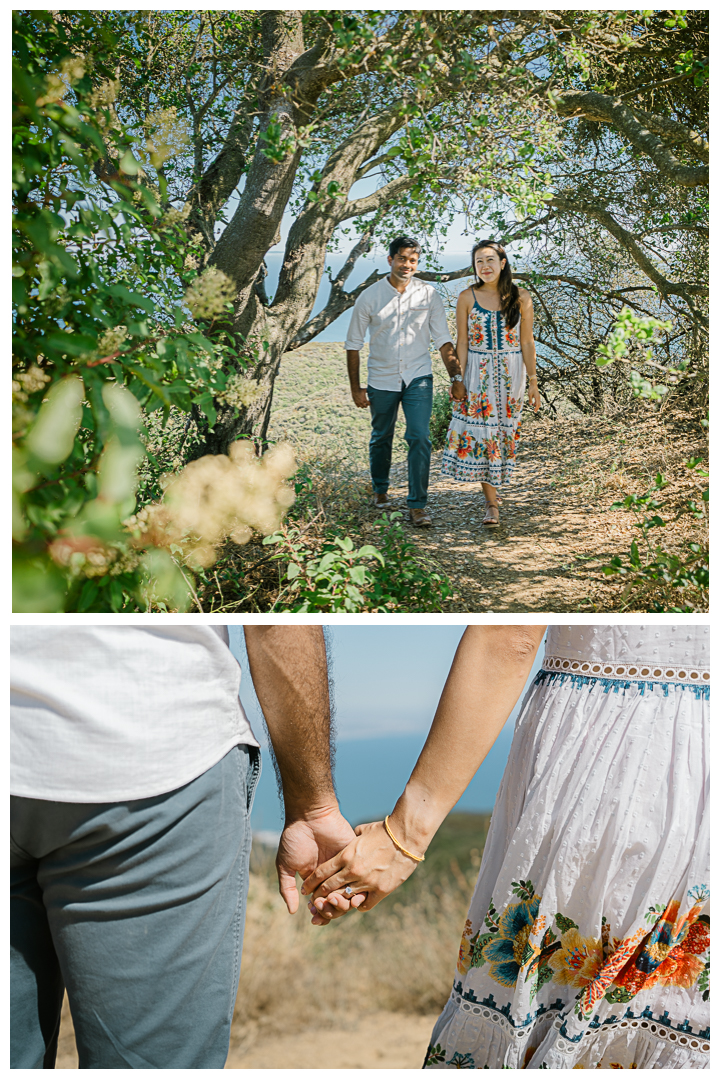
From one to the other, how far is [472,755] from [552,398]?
2.00 m

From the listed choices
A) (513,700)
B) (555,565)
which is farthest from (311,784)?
(555,565)

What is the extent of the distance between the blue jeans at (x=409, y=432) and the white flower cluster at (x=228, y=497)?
38cm

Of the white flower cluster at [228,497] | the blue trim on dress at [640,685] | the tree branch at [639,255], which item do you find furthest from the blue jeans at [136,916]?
the tree branch at [639,255]

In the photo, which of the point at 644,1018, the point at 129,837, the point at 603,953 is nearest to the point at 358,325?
the point at 129,837

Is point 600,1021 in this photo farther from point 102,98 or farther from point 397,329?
point 102,98

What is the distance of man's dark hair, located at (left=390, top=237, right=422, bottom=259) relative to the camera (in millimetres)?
2299

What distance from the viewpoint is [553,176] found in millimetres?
2281

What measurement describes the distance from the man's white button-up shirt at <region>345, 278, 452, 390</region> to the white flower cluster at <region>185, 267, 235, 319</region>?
1.75 ft

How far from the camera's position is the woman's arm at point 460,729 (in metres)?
1.28

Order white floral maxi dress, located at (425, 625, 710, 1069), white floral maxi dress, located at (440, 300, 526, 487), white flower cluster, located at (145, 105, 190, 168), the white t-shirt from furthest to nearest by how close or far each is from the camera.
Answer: white floral maxi dress, located at (440, 300, 526, 487), white flower cluster, located at (145, 105, 190, 168), white floral maxi dress, located at (425, 625, 710, 1069), the white t-shirt

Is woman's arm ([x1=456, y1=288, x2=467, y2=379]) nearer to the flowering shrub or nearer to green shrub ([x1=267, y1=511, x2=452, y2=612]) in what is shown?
green shrub ([x1=267, y1=511, x2=452, y2=612])

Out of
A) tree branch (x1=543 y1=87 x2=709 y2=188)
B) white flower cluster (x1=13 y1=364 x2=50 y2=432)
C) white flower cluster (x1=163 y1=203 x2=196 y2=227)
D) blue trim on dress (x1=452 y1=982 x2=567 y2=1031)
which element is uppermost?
tree branch (x1=543 y1=87 x2=709 y2=188)

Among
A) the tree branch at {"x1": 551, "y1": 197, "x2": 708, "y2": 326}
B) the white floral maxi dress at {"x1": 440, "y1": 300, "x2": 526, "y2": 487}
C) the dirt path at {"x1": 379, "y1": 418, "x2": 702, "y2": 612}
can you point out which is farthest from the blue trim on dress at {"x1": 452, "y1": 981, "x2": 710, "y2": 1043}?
the tree branch at {"x1": 551, "y1": 197, "x2": 708, "y2": 326}

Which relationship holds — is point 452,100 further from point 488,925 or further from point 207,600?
point 488,925
